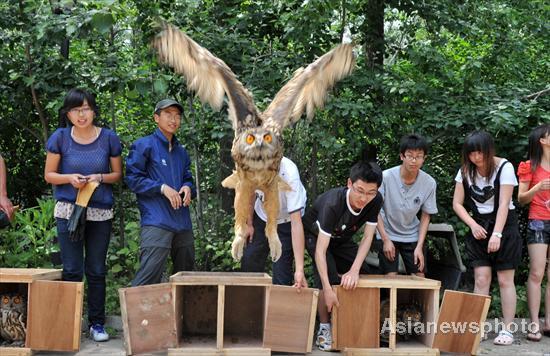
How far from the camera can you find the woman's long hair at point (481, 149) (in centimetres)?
437

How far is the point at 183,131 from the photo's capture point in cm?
534

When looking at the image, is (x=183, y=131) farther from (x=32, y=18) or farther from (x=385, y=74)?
(x=385, y=74)

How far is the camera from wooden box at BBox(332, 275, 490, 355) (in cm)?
386

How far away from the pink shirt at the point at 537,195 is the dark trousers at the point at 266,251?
6.55ft

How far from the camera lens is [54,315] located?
387 cm

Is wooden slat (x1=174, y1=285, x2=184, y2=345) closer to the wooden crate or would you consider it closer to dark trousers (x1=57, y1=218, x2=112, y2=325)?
dark trousers (x1=57, y1=218, x2=112, y2=325)

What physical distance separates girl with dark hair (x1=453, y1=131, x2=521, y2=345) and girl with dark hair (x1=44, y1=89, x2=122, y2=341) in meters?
2.73

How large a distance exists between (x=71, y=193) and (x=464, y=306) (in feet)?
9.40

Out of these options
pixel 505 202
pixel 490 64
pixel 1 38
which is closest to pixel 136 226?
pixel 1 38

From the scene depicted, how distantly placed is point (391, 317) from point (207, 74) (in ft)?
6.61

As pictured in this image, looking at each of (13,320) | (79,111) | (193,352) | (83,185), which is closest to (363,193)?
(193,352)

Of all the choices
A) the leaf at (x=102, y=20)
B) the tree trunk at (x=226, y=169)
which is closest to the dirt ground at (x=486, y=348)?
the tree trunk at (x=226, y=169)

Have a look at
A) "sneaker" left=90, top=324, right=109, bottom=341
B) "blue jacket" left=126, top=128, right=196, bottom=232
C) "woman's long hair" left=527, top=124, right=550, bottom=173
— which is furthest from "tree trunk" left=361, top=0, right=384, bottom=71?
"sneaker" left=90, top=324, right=109, bottom=341

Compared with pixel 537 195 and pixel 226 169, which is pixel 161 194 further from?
pixel 537 195
